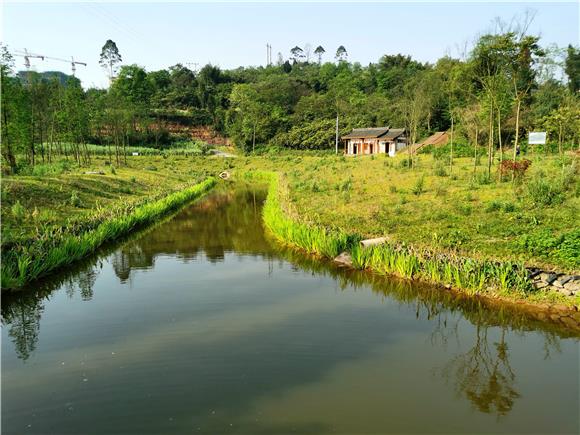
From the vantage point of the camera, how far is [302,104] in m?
90.5

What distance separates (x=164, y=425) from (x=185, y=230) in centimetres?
1784

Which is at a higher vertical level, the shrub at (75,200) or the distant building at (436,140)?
the distant building at (436,140)

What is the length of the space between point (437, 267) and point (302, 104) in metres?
80.3

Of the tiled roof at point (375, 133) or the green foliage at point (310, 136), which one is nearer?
the tiled roof at point (375, 133)

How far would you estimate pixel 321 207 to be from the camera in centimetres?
2455

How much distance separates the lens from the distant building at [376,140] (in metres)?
65.8

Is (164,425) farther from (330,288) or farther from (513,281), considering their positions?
(513,281)

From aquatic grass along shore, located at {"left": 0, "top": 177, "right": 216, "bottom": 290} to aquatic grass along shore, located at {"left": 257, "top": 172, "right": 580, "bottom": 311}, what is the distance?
8.56m

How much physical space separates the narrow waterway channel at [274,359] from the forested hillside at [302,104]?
1701 cm

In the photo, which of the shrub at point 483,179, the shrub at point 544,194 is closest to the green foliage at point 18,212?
the shrub at point 544,194

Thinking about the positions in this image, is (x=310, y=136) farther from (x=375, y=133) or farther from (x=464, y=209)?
(x=464, y=209)

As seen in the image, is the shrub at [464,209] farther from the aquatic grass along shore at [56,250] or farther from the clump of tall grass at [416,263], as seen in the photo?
the aquatic grass along shore at [56,250]

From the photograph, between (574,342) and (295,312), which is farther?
(295,312)

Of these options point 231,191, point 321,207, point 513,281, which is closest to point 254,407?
point 513,281
